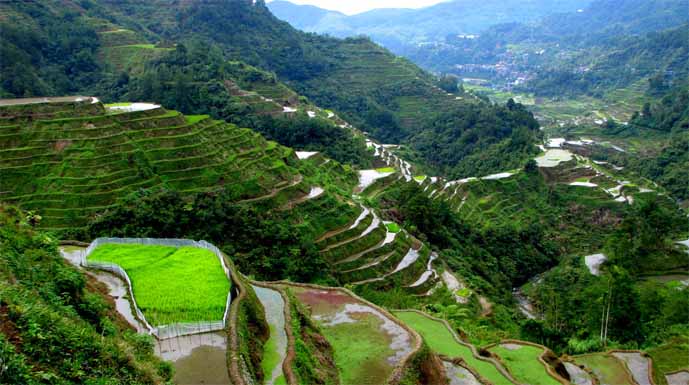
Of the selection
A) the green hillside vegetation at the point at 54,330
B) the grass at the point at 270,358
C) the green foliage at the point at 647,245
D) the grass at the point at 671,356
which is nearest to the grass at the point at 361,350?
A: the grass at the point at 270,358

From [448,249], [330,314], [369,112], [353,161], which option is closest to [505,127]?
[369,112]

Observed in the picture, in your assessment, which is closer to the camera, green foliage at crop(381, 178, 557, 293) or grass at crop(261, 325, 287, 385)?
grass at crop(261, 325, 287, 385)

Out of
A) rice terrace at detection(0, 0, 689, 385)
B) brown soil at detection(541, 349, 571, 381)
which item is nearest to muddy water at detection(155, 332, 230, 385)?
rice terrace at detection(0, 0, 689, 385)

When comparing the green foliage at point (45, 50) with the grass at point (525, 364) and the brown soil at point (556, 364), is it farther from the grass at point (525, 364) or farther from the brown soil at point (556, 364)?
the brown soil at point (556, 364)

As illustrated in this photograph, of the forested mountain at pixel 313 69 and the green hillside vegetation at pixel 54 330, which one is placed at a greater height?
the green hillside vegetation at pixel 54 330

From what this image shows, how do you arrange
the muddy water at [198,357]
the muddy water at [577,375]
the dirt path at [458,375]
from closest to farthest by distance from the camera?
the muddy water at [198,357]
the dirt path at [458,375]
the muddy water at [577,375]

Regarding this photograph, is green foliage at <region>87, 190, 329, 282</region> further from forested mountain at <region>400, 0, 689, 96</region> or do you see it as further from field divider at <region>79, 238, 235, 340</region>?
forested mountain at <region>400, 0, 689, 96</region>

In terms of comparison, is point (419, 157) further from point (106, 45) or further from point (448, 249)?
point (106, 45)
